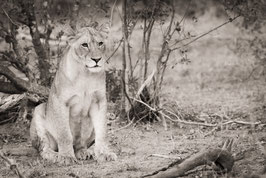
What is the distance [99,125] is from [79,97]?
1.17 ft

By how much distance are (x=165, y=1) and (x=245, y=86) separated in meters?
2.55

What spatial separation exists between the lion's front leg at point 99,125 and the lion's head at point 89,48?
404mm

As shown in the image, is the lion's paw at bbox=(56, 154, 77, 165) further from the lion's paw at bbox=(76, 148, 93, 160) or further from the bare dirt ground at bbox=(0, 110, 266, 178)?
the lion's paw at bbox=(76, 148, 93, 160)

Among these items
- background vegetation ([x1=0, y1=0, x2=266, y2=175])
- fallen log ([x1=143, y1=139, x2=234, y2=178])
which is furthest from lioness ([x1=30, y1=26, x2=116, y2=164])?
fallen log ([x1=143, y1=139, x2=234, y2=178])

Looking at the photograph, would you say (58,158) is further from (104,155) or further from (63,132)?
(104,155)

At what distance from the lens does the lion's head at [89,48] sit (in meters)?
5.66

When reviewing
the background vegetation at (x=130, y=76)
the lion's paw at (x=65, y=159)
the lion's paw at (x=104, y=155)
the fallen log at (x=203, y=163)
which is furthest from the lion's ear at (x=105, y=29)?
the fallen log at (x=203, y=163)

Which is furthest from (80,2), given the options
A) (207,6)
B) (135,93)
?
(207,6)

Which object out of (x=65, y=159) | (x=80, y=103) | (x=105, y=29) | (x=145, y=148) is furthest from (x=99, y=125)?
(x=105, y=29)

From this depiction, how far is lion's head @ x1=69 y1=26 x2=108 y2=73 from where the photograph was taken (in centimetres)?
566

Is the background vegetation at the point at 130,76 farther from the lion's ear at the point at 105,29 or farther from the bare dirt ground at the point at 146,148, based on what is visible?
the lion's ear at the point at 105,29

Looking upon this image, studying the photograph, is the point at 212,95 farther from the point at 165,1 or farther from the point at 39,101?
the point at 39,101

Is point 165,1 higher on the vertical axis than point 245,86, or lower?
higher

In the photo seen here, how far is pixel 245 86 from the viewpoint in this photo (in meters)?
9.70
